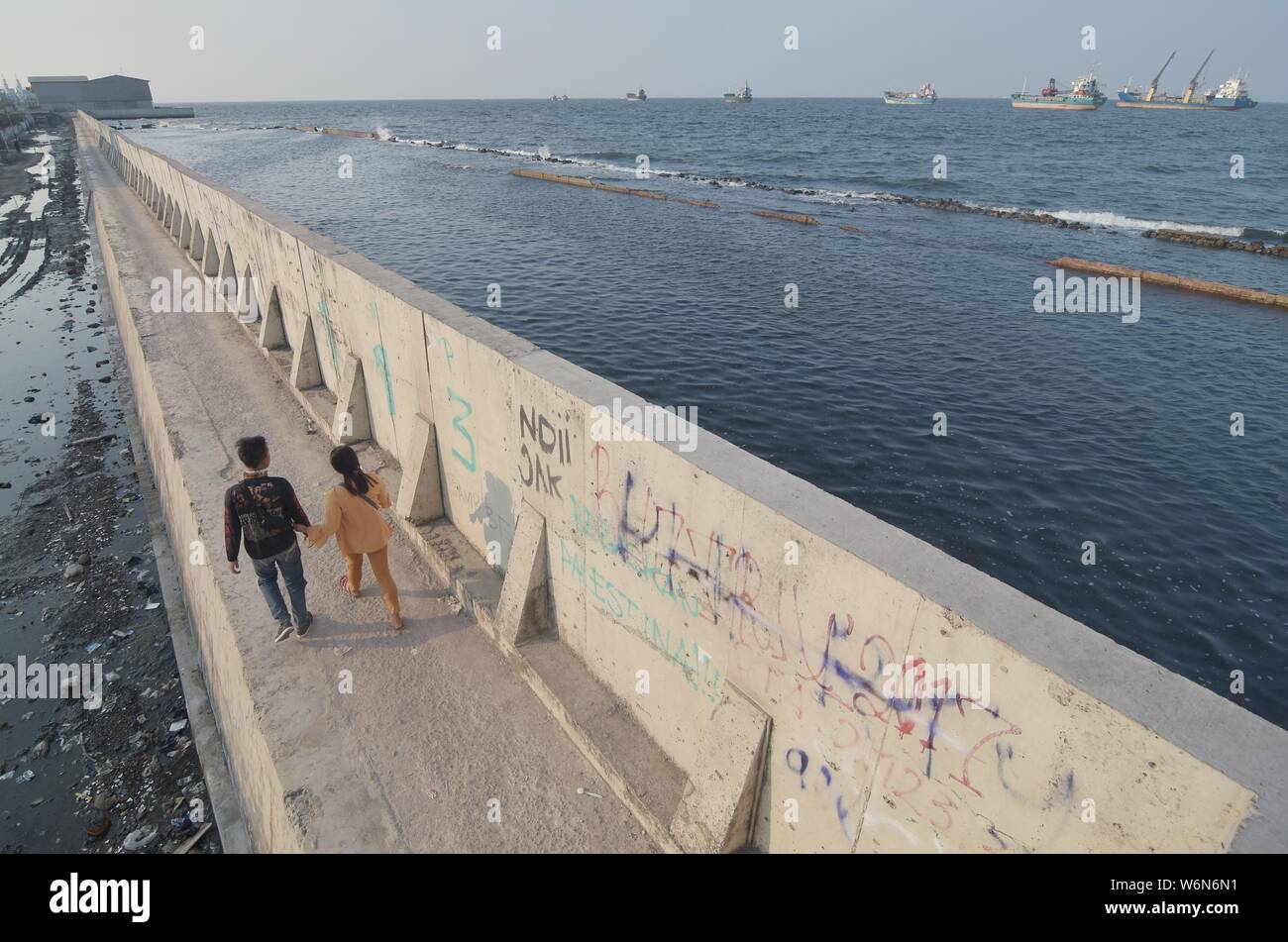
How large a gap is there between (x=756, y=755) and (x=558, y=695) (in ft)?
5.97

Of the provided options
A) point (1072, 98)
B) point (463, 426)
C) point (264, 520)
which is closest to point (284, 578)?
point (264, 520)

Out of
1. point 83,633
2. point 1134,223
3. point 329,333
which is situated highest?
point 1134,223

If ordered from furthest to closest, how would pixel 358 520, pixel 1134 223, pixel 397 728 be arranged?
1. pixel 1134 223
2. pixel 358 520
3. pixel 397 728

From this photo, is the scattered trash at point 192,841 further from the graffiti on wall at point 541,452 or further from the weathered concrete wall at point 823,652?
the graffiti on wall at point 541,452

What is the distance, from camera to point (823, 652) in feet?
11.3

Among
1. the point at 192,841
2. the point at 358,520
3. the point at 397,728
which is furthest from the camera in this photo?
the point at 192,841

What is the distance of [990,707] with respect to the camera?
2775 mm

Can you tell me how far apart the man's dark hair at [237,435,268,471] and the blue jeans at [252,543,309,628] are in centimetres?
79

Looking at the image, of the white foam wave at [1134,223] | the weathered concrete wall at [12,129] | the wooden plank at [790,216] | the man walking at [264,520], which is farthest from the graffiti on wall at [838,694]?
the weathered concrete wall at [12,129]

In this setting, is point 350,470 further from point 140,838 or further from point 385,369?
point 140,838

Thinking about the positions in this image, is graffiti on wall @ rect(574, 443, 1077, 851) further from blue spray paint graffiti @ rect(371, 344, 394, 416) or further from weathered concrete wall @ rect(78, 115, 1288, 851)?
blue spray paint graffiti @ rect(371, 344, 394, 416)

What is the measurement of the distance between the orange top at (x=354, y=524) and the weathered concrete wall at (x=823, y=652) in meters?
1.02

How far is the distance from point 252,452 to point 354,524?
954 millimetres
